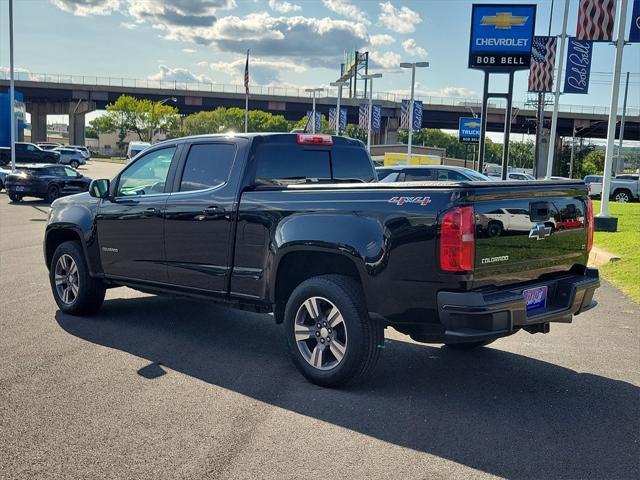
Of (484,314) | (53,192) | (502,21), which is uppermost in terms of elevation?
(502,21)

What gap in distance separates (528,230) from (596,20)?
44.0 feet

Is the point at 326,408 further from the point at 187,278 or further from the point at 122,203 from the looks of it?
the point at 122,203

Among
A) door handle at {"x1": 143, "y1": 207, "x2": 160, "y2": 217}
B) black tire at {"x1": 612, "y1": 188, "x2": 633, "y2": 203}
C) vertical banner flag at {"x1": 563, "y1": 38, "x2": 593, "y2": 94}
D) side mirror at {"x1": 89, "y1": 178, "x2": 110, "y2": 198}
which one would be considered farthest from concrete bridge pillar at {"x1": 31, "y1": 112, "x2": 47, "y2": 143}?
door handle at {"x1": 143, "y1": 207, "x2": 160, "y2": 217}

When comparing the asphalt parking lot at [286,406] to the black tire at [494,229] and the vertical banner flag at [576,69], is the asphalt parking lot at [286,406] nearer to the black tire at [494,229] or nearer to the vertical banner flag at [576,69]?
the black tire at [494,229]

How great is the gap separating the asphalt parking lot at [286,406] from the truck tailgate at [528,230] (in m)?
0.96

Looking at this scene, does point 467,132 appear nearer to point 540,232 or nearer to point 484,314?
point 540,232

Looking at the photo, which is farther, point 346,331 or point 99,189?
point 99,189

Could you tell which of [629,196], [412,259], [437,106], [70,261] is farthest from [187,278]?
[437,106]

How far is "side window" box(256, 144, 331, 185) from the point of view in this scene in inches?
233

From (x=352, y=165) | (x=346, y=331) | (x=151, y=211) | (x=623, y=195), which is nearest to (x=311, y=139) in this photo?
(x=352, y=165)

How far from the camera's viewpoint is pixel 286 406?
476 centimetres

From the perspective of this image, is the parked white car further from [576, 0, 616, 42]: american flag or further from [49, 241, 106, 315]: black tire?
[49, 241, 106, 315]: black tire

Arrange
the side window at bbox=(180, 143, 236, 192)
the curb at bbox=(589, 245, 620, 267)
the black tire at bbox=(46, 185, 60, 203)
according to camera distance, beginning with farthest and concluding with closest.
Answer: the black tire at bbox=(46, 185, 60, 203) < the curb at bbox=(589, 245, 620, 267) < the side window at bbox=(180, 143, 236, 192)

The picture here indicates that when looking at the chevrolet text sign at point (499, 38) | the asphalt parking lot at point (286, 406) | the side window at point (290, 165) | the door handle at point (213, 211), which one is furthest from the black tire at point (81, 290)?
the chevrolet text sign at point (499, 38)
